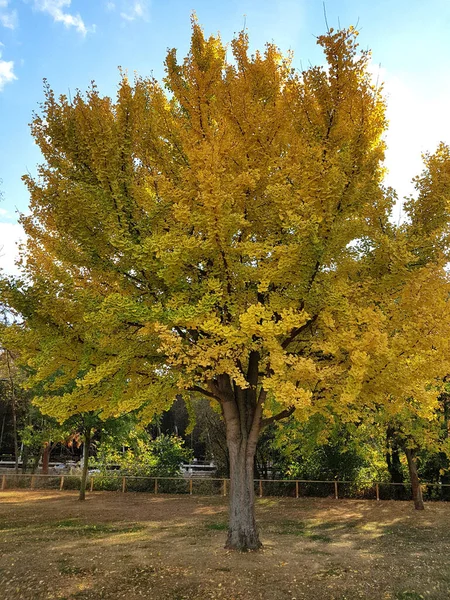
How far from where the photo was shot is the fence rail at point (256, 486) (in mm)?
17625

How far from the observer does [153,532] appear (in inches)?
394

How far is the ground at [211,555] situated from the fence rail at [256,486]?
3736mm

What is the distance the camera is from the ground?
5758 mm

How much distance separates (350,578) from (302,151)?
655cm

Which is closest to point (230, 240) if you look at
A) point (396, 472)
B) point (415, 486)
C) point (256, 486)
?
point (415, 486)

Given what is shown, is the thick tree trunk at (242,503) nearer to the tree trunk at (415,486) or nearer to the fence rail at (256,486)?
the tree trunk at (415,486)

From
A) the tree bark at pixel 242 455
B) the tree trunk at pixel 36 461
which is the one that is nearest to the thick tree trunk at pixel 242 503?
the tree bark at pixel 242 455

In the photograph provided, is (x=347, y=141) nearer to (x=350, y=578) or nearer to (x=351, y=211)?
(x=351, y=211)

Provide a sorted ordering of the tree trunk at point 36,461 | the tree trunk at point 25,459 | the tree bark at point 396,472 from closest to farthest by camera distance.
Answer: the tree bark at point 396,472 < the tree trunk at point 36,461 < the tree trunk at point 25,459

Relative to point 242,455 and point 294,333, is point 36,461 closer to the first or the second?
point 242,455

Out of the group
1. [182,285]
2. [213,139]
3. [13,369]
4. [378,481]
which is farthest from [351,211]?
[13,369]

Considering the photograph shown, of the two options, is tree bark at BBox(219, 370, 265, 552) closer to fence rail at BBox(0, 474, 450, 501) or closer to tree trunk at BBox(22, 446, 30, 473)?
fence rail at BBox(0, 474, 450, 501)

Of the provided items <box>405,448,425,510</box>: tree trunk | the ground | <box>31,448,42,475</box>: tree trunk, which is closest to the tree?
the ground

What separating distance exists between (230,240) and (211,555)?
5.59 metres
